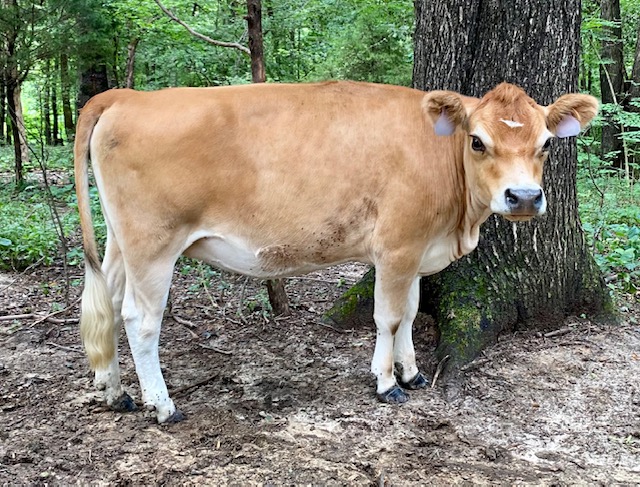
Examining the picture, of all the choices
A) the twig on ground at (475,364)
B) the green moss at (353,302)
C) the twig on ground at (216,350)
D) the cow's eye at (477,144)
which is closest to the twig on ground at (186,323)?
the twig on ground at (216,350)

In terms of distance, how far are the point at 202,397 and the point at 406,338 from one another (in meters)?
1.54

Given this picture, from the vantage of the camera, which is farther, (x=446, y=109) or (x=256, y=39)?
(x=256, y=39)

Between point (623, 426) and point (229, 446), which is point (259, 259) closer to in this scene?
point (229, 446)

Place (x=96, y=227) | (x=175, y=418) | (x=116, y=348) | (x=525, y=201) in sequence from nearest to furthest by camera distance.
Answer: (x=525, y=201), (x=175, y=418), (x=116, y=348), (x=96, y=227)

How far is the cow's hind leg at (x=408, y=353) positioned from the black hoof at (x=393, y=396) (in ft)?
0.71

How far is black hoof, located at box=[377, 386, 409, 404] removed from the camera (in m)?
4.26

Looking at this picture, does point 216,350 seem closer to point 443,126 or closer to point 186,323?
point 186,323

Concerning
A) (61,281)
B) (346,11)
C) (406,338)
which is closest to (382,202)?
(406,338)

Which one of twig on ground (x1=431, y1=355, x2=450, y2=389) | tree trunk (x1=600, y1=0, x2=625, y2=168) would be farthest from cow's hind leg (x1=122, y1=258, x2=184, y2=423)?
tree trunk (x1=600, y1=0, x2=625, y2=168)

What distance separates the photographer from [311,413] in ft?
13.4

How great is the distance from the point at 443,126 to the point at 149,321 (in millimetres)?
2236

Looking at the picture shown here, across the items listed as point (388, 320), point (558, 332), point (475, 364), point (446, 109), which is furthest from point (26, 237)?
point (558, 332)

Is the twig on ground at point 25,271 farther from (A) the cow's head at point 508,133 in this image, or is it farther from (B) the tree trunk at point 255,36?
(A) the cow's head at point 508,133

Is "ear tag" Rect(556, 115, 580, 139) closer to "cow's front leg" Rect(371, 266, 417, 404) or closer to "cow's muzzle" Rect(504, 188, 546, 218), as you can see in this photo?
"cow's muzzle" Rect(504, 188, 546, 218)
